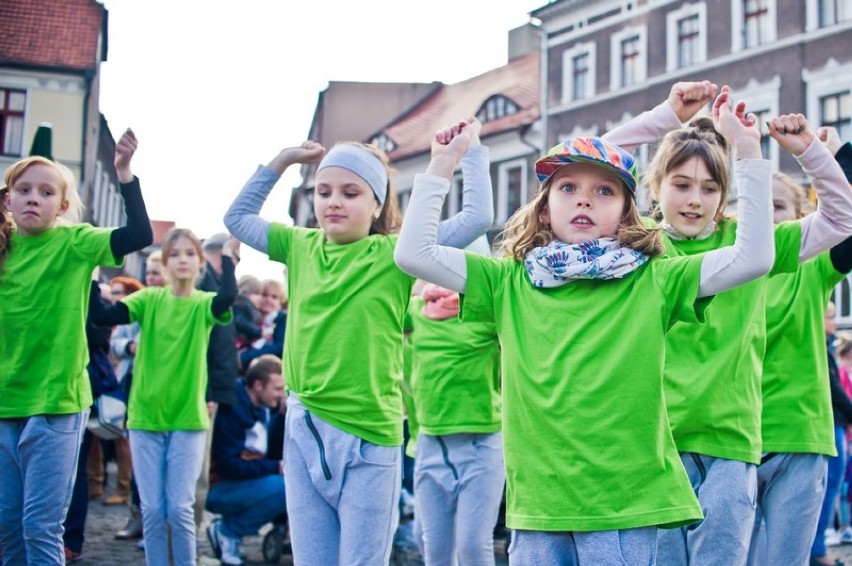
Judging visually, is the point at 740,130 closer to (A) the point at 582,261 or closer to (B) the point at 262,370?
(A) the point at 582,261

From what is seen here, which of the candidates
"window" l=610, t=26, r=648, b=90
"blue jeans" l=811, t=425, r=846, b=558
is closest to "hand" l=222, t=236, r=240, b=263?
"blue jeans" l=811, t=425, r=846, b=558

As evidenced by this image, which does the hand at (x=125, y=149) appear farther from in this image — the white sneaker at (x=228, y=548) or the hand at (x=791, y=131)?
the white sneaker at (x=228, y=548)

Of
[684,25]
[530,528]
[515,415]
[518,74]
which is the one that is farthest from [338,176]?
[518,74]

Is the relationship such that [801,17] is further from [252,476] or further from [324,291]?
[324,291]

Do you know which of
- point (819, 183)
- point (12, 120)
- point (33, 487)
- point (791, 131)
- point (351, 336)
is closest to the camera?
point (791, 131)

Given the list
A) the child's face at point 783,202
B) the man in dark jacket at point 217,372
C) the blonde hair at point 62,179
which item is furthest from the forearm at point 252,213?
the man in dark jacket at point 217,372

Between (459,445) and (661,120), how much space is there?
7.60ft

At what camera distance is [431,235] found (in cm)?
331

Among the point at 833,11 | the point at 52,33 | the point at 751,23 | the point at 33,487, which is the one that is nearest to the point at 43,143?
the point at 33,487

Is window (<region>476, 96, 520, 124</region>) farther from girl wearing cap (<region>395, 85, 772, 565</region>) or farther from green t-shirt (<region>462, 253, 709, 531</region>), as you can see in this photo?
green t-shirt (<region>462, 253, 709, 531</region>)

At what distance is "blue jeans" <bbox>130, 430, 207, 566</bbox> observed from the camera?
6258 mm

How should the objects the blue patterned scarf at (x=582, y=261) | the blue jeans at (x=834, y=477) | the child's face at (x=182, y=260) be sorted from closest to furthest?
1. the blue patterned scarf at (x=582, y=261)
2. the child's face at (x=182, y=260)
3. the blue jeans at (x=834, y=477)

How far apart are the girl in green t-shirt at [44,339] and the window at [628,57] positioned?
91.3 ft

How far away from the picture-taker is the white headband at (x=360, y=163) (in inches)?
176
